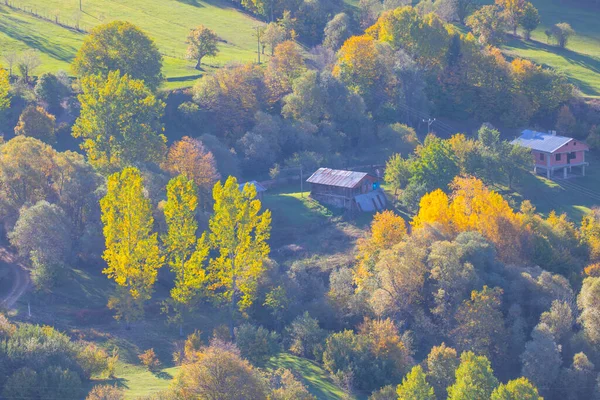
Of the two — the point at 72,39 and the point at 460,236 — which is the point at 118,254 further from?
the point at 72,39

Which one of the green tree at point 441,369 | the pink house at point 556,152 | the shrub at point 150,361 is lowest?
the shrub at point 150,361

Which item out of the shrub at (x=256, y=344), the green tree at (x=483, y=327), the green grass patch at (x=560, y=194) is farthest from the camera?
the green grass patch at (x=560, y=194)

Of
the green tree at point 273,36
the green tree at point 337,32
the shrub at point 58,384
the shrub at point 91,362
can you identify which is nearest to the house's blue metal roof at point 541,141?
the green tree at point 337,32

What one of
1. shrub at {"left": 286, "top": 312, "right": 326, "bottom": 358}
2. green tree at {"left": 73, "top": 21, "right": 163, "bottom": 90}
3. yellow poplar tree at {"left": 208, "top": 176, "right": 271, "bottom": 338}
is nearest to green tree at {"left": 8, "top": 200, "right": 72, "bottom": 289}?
yellow poplar tree at {"left": 208, "top": 176, "right": 271, "bottom": 338}

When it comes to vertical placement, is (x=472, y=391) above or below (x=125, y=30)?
below

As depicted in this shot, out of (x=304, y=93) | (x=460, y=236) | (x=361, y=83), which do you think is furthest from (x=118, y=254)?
(x=361, y=83)

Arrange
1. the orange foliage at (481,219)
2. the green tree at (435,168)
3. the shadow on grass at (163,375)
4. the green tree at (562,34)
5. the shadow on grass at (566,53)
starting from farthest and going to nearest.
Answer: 1. the green tree at (562,34)
2. the shadow on grass at (566,53)
3. the green tree at (435,168)
4. the orange foliage at (481,219)
5. the shadow on grass at (163,375)

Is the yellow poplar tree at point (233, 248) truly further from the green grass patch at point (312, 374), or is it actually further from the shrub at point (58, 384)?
the shrub at point (58, 384)

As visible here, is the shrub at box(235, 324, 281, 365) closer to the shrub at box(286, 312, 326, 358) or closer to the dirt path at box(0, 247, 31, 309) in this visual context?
the shrub at box(286, 312, 326, 358)
